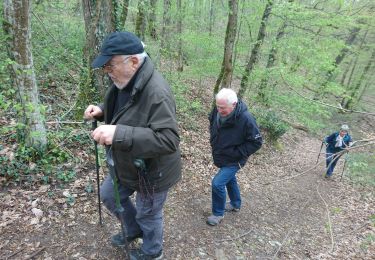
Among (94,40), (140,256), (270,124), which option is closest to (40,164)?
(140,256)

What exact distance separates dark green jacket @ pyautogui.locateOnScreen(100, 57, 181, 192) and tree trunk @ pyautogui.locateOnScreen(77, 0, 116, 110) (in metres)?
→ 3.20

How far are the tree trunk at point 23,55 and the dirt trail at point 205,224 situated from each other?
3.55 feet

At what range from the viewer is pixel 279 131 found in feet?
39.9

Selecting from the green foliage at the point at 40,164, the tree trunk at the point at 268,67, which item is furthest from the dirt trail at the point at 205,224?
the tree trunk at the point at 268,67

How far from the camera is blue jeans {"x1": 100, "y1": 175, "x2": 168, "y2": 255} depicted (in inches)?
123

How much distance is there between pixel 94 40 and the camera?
578cm

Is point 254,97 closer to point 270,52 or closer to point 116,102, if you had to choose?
point 270,52

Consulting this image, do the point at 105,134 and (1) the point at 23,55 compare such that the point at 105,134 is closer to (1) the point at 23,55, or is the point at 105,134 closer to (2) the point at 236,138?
(1) the point at 23,55

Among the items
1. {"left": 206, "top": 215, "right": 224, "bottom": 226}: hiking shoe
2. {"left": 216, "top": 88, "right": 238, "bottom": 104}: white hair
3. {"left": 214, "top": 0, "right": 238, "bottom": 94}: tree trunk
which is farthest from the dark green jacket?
{"left": 214, "top": 0, "right": 238, "bottom": 94}: tree trunk

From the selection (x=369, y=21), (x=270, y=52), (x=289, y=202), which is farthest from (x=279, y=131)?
(x=369, y=21)

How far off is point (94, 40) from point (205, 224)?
413cm

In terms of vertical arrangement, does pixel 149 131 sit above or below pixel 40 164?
above

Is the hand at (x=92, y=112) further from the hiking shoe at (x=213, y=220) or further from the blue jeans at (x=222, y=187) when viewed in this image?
the hiking shoe at (x=213, y=220)

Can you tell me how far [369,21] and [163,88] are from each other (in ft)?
67.6
